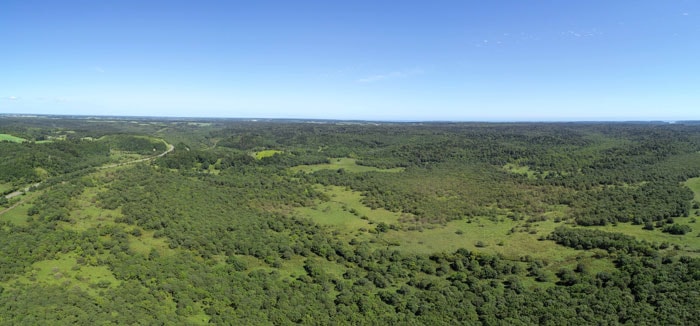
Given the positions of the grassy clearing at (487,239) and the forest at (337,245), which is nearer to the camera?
the forest at (337,245)

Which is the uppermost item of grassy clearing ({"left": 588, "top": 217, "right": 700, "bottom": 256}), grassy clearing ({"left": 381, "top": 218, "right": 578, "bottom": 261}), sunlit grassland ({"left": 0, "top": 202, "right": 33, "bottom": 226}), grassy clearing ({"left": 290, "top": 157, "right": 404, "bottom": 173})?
sunlit grassland ({"left": 0, "top": 202, "right": 33, "bottom": 226})

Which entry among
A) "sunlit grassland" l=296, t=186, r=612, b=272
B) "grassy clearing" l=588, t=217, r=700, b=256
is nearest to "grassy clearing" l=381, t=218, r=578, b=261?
"sunlit grassland" l=296, t=186, r=612, b=272

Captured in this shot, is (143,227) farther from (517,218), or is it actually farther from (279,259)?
(517,218)

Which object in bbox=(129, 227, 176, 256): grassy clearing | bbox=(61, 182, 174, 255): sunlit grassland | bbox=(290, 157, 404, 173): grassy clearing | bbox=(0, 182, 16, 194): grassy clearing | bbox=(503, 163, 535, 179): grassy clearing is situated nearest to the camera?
bbox=(129, 227, 176, 256): grassy clearing

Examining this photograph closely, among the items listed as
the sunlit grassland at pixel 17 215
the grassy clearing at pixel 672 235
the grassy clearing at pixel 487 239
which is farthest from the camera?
the grassy clearing at pixel 487 239

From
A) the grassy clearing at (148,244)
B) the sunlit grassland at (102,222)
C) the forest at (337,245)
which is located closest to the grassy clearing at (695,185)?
the forest at (337,245)

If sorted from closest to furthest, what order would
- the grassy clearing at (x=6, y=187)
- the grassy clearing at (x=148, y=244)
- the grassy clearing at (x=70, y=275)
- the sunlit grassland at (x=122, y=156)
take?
the grassy clearing at (x=70, y=275)
the grassy clearing at (x=148, y=244)
the grassy clearing at (x=6, y=187)
the sunlit grassland at (x=122, y=156)

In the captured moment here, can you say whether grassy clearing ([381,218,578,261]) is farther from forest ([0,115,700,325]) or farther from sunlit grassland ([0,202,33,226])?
sunlit grassland ([0,202,33,226])

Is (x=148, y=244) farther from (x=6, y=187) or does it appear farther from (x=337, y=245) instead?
(x=6, y=187)

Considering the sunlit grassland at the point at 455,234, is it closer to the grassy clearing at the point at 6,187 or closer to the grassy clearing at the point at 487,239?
the grassy clearing at the point at 487,239

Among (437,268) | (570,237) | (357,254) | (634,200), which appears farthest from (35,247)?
(634,200)

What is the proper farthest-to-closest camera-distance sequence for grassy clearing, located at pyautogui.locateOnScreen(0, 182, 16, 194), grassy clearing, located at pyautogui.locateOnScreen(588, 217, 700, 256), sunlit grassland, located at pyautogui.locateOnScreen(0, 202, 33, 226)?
grassy clearing, located at pyautogui.locateOnScreen(0, 182, 16, 194), grassy clearing, located at pyautogui.locateOnScreen(588, 217, 700, 256), sunlit grassland, located at pyautogui.locateOnScreen(0, 202, 33, 226)
